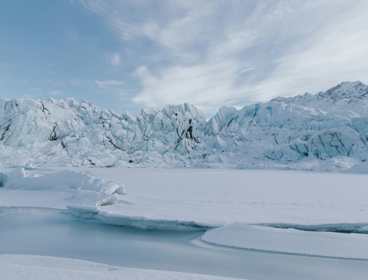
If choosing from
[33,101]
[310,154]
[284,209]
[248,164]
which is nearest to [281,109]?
[310,154]

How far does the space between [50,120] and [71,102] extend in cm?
970

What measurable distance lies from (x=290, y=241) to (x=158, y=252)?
278 cm

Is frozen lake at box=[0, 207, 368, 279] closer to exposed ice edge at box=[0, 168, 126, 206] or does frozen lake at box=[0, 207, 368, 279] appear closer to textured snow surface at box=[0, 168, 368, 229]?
textured snow surface at box=[0, 168, 368, 229]

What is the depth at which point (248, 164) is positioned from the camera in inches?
1276

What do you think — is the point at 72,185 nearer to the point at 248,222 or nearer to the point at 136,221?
the point at 136,221

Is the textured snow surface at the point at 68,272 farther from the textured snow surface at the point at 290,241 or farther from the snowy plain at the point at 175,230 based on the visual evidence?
the textured snow surface at the point at 290,241

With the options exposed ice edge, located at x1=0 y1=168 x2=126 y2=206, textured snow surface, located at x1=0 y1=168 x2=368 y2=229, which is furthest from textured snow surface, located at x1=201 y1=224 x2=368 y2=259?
exposed ice edge, located at x1=0 y1=168 x2=126 y2=206

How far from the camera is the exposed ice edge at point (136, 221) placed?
5.28 meters

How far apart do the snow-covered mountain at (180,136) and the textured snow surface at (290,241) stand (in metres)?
25.6

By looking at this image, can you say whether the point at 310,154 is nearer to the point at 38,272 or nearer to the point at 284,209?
the point at 284,209

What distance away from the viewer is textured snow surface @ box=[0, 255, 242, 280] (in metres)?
2.50

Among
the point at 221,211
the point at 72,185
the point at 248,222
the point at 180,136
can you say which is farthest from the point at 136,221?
the point at 180,136

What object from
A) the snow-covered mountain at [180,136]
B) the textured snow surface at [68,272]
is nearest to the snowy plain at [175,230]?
the textured snow surface at [68,272]

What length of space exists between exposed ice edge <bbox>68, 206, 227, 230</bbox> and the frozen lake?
0.53 feet
